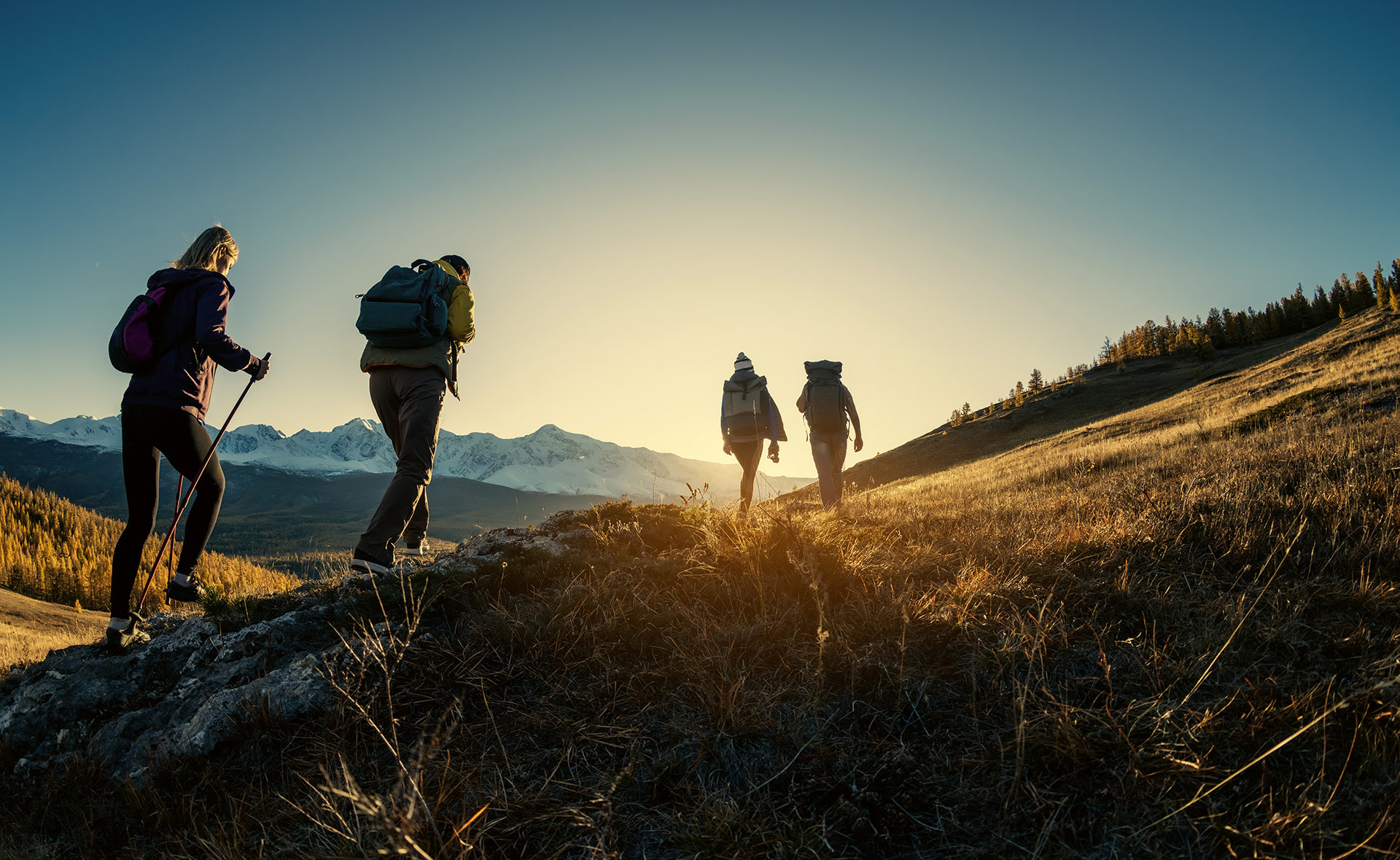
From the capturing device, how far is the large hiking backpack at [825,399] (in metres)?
8.48

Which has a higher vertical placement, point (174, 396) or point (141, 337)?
point (141, 337)

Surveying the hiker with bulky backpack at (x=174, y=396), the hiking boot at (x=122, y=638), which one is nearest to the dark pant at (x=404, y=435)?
the hiker with bulky backpack at (x=174, y=396)

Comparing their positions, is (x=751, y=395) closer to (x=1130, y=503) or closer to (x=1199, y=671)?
(x=1130, y=503)

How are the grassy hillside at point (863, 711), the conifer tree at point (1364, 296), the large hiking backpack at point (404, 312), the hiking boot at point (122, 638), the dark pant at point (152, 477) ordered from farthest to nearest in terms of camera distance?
the conifer tree at point (1364, 296), the large hiking backpack at point (404, 312), the dark pant at point (152, 477), the hiking boot at point (122, 638), the grassy hillside at point (863, 711)

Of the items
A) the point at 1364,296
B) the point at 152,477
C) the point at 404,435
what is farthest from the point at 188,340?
the point at 1364,296

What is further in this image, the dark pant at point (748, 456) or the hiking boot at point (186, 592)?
the dark pant at point (748, 456)

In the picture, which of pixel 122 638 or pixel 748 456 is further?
pixel 748 456

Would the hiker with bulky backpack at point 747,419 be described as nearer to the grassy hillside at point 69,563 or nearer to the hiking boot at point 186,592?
the grassy hillside at point 69,563

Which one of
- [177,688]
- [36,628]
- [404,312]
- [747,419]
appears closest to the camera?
[177,688]

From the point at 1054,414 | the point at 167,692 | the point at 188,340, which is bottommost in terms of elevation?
the point at 1054,414

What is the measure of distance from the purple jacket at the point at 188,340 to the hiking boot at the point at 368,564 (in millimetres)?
1449

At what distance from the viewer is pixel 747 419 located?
8.26 meters

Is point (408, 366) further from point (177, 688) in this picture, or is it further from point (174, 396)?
point (177, 688)

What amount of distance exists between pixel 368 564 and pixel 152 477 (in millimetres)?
1546
